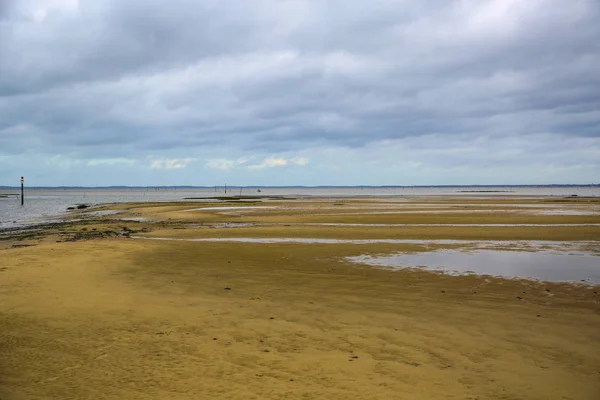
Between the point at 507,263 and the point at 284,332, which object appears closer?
the point at 284,332

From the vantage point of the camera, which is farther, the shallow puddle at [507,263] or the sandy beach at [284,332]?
the shallow puddle at [507,263]

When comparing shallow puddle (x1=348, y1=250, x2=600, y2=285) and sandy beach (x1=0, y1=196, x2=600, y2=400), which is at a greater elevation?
shallow puddle (x1=348, y1=250, x2=600, y2=285)

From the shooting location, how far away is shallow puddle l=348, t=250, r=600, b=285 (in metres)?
15.6

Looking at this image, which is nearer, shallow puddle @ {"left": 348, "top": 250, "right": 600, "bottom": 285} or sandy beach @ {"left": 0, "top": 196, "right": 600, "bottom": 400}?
sandy beach @ {"left": 0, "top": 196, "right": 600, "bottom": 400}

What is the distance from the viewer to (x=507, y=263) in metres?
17.9

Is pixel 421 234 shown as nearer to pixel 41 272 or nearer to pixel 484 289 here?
pixel 484 289

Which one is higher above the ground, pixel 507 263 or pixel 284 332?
pixel 507 263

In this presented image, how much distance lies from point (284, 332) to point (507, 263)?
11.9 metres

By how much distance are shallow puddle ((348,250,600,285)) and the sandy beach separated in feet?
3.41

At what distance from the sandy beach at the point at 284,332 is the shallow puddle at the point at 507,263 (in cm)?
104

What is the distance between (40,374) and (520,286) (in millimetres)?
12468

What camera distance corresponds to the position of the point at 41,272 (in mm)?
14953

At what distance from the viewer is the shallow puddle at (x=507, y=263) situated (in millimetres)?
15555

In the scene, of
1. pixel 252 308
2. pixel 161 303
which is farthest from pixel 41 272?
pixel 252 308
